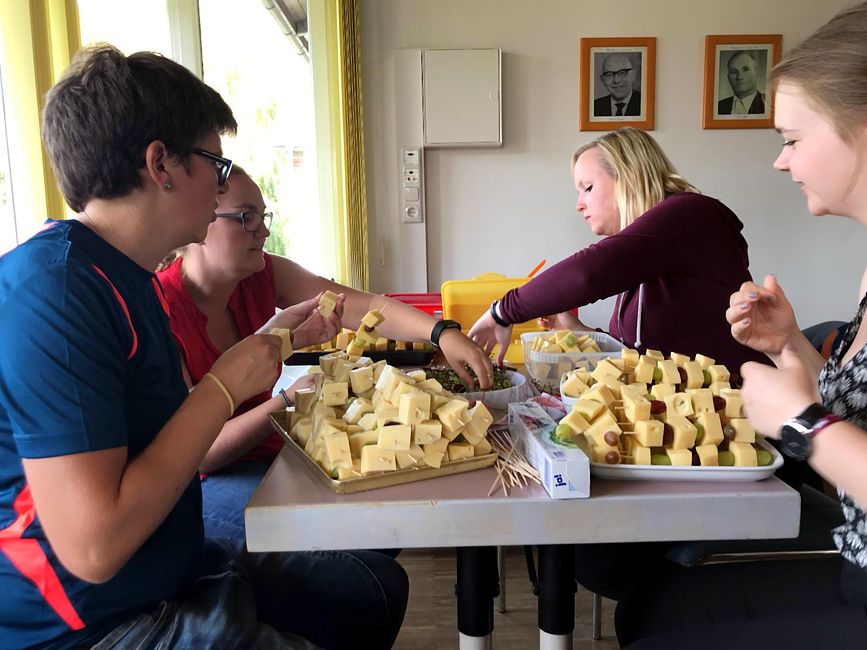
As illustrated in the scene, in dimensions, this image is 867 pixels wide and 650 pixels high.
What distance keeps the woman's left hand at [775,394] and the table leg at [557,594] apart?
0.40 meters

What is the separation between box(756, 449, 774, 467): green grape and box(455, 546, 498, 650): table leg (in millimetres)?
472

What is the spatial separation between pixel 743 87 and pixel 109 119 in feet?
12.0

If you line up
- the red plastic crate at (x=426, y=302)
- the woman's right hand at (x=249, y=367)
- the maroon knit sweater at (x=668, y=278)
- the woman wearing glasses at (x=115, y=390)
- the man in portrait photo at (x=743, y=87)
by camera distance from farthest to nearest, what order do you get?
the man in portrait photo at (x=743, y=87) < the red plastic crate at (x=426, y=302) < the maroon knit sweater at (x=668, y=278) < the woman's right hand at (x=249, y=367) < the woman wearing glasses at (x=115, y=390)

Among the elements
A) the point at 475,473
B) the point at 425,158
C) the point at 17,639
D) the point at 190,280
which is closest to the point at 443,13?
Result: the point at 425,158

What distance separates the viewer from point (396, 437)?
1071 mm

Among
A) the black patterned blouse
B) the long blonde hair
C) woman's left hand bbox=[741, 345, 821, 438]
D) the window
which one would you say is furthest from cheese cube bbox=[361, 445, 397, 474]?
the long blonde hair

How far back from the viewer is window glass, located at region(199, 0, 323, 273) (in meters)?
3.10

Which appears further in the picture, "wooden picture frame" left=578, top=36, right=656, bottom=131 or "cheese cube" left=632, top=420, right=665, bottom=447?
"wooden picture frame" left=578, top=36, right=656, bottom=131

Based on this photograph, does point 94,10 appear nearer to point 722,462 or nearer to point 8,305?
point 8,305

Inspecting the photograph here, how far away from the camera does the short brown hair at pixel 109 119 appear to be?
1.04 m

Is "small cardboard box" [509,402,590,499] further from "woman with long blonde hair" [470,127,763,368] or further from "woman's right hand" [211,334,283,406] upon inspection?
"woman with long blonde hair" [470,127,763,368]

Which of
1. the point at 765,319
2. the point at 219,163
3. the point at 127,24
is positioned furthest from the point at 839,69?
the point at 127,24

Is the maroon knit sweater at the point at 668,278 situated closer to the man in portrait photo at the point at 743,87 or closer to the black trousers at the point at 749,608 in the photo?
the black trousers at the point at 749,608

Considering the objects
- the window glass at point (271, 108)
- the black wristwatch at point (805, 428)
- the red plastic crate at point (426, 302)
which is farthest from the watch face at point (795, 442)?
the window glass at point (271, 108)
